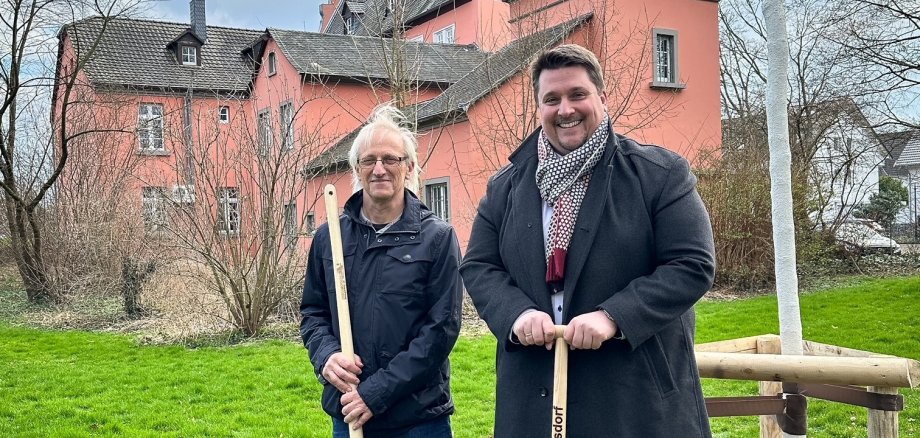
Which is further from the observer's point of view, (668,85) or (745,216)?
(668,85)

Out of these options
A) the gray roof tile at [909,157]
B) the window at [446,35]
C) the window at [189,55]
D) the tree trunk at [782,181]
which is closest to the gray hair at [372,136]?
the tree trunk at [782,181]

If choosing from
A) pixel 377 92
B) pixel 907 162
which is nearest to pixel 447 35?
pixel 377 92

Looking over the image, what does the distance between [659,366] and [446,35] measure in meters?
Result: 28.0

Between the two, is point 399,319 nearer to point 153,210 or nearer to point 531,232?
point 531,232

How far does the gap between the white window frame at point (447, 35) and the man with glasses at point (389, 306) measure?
26187mm

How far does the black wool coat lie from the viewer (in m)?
2.30

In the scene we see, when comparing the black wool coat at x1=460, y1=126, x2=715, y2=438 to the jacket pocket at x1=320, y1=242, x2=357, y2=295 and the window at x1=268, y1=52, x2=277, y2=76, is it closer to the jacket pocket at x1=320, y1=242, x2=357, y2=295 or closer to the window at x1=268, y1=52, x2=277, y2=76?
the jacket pocket at x1=320, y1=242, x2=357, y2=295

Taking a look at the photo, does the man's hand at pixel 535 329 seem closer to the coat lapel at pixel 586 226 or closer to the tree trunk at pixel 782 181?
the coat lapel at pixel 586 226

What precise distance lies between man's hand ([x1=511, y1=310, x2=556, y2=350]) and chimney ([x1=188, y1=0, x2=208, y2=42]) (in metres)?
32.9

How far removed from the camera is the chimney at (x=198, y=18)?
32812 mm

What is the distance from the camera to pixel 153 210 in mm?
13352

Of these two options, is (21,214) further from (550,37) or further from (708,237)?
(708,237)

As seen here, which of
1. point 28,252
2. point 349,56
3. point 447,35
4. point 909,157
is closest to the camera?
point 28,252

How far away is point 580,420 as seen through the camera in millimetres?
2381
